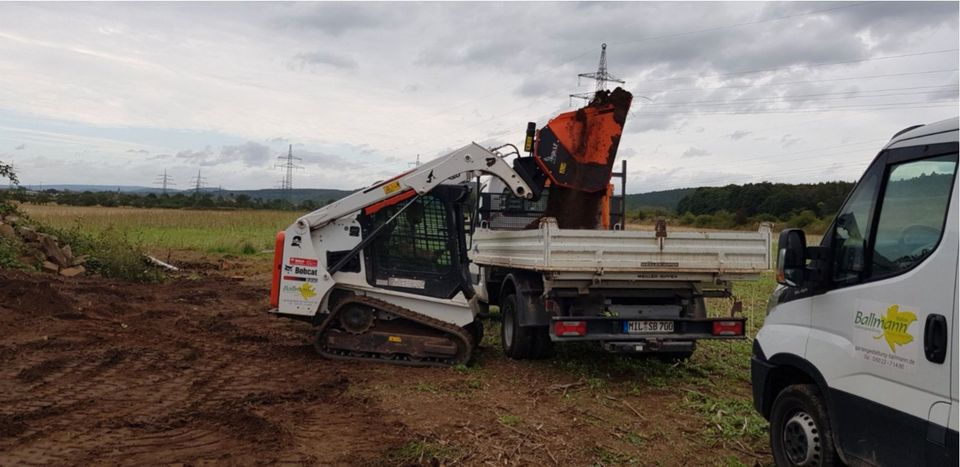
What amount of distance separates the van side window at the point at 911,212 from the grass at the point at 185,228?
21.5 metres

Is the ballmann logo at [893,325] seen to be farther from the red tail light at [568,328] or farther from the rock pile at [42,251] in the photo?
the rock pile at [42,251]

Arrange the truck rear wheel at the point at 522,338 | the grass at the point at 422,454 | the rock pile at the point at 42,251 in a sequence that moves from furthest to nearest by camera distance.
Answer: the rock pile at the point at 42,251 → the truck rear wheel at the point at 522,338 → the grass at the point at 422,454

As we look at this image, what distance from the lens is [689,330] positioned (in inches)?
299

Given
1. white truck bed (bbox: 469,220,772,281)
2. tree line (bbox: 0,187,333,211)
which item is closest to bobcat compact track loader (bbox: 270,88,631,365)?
white truck bed (bbox: 469,220,772,281)

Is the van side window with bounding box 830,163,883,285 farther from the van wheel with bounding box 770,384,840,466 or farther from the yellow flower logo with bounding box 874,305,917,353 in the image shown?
the van wheel with bounding box 770,384,840,466

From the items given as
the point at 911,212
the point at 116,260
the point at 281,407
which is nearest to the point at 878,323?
the point at 911,212

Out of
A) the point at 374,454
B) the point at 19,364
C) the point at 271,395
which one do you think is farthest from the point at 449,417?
the point at 19,364

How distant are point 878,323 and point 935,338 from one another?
0.39 metres

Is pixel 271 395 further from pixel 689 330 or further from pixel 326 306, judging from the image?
pixel 689 330

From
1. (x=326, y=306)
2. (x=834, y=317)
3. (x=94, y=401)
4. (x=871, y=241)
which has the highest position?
(x=871, y=241)

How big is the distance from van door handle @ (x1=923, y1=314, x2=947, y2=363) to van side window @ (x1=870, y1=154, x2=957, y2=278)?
0.33m

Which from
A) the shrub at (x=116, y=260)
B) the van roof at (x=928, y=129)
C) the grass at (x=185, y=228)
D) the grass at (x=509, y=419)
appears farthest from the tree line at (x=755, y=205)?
the van roof at (x=928, y=129)

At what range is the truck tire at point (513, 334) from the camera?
8219 millimetres

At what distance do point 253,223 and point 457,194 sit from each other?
3292 centimetres
